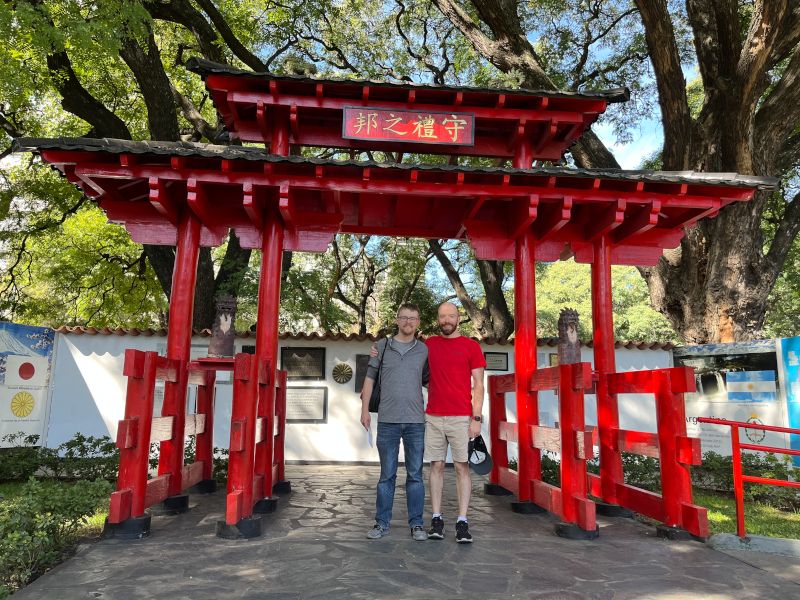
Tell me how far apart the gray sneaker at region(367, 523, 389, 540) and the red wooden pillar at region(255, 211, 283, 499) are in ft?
4.83

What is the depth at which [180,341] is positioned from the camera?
573 centimetres

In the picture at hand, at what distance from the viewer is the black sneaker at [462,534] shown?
14.2ft

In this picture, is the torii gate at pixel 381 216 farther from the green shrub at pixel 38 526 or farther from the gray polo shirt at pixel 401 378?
the gray polo shirt at pixel 401 378

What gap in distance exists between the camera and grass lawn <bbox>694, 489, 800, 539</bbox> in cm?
550

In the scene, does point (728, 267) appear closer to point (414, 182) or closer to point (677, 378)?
point (677, 378)

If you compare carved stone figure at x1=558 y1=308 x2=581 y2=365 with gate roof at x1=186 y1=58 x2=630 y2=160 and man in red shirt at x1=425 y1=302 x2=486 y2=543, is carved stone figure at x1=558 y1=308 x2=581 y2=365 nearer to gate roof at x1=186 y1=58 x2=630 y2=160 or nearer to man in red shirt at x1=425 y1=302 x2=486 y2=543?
gate roof at x1=186 y1=58 x2=630 y2=160

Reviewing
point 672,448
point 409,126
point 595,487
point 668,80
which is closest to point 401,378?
point 672,448

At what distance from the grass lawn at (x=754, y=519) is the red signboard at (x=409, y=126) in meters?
4.86

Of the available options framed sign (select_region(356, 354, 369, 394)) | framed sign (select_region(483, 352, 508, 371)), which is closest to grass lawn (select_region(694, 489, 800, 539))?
framed sign (select_region(483, 352, 508, 371))

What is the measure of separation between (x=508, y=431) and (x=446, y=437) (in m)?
2.09

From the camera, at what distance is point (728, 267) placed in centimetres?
938

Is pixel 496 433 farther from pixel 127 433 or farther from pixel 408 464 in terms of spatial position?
pixel 127 433

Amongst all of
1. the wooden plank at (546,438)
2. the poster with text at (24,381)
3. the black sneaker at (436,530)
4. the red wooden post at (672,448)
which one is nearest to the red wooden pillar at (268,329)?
the black sneaker at (436,530)

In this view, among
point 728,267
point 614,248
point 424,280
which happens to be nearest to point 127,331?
point 614,248
